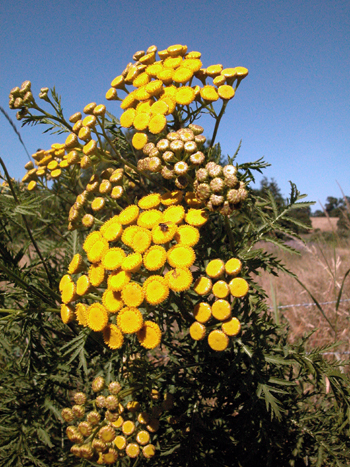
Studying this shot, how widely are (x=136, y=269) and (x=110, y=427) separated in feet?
2.88

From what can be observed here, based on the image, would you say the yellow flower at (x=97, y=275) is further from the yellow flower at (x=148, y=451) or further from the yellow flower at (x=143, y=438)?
the yellow flower at (x=148, y=451)

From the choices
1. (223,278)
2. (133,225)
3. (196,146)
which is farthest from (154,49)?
(223,278)

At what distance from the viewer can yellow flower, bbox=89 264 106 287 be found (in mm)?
1675

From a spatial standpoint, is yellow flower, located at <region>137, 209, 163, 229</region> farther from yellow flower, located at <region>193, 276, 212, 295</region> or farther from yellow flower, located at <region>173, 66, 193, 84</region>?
yellow flower, located at <region>173, 66, 193, 84</region>

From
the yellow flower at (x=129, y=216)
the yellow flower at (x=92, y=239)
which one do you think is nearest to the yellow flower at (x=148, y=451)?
the yellow flower at (x=92, y=239)

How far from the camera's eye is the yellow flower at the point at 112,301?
158 centimetres

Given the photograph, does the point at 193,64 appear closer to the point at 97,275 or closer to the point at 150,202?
the point at 150,202

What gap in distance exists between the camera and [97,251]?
1.71 metres

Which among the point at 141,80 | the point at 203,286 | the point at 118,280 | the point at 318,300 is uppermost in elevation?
the point at 141,80

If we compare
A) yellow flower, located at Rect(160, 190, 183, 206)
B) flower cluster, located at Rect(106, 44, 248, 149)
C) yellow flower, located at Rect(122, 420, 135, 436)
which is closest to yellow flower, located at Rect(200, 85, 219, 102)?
flower cluster, located at Rect(106, 44, 248, 149)

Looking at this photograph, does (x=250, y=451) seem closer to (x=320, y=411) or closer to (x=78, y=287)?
(x=320, y=411)

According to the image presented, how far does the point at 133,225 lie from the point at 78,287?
443 mm

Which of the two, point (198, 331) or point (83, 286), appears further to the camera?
point (83, 286)

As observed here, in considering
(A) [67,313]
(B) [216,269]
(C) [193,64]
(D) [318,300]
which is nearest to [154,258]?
(B) [216,269]
